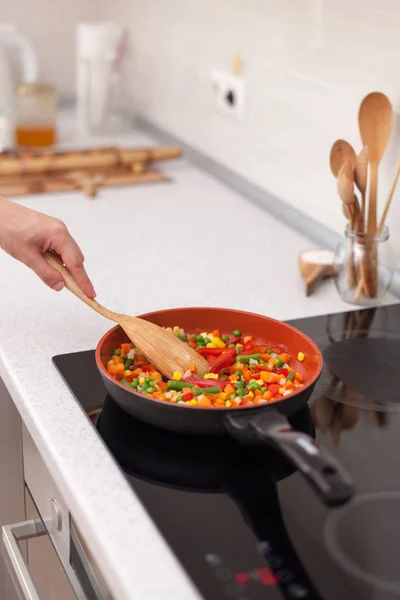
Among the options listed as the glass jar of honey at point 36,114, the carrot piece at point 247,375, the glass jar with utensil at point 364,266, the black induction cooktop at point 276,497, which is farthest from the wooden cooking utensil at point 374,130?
the glass jar of honey at point 36,114

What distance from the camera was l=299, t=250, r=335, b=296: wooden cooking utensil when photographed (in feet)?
4.42

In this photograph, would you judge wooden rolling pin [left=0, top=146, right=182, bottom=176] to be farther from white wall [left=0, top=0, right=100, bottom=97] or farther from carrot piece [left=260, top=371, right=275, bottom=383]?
carrot piece [left=260, top=371, right=275, bottom=383]

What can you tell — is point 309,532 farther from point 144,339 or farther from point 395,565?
point 144,339

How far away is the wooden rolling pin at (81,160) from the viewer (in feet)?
6.10

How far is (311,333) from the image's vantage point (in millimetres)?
1202

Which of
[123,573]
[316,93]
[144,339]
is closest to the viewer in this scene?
[123,573]

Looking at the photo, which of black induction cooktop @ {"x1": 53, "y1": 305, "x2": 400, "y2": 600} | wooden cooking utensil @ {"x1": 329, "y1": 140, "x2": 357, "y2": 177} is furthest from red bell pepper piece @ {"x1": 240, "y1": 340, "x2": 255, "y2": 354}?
wooden cooking utensil @ {"x1": 329, "y1": 140, "x2": 357, "y2": 177}

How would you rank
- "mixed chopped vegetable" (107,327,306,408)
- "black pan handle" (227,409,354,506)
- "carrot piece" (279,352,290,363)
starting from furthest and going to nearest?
"carrot piece" (279,352,290,363) < "mixed chopped vegetable" (107,327,306,408) < "black pan handle" (227,409,354,506)

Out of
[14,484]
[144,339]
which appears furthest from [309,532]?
[14,484]

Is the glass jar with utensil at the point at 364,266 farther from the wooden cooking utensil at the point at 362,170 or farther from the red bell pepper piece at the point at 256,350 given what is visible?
the red bell pepper piece at the point at 256,350

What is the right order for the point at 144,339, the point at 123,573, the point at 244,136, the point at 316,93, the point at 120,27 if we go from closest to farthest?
the point at 123,573
the point at 144,339
the point at 316,93
the point at 244,136
the point at 120,27

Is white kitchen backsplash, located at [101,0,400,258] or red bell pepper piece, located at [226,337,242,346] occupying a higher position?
white kitchen backsplash, located at [101,0,400,258]

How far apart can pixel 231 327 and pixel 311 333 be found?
0.15m

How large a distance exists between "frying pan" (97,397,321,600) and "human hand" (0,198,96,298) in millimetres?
215
